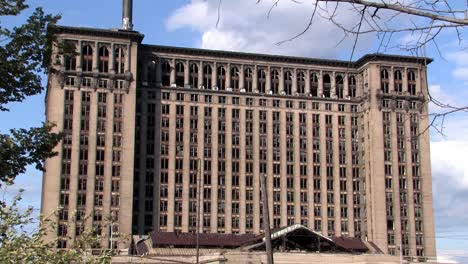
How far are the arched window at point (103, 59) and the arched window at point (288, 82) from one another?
125 ft

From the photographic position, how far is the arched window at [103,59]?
140 metres

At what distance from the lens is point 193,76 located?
148625mm

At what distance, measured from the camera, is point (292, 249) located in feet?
406

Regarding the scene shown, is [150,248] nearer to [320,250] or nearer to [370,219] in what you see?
[320,250]

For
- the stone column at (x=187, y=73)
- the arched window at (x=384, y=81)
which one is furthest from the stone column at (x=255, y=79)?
the arched window at (x=384, y=81)

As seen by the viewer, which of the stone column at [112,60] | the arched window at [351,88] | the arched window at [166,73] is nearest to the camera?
the stone column at [112,60]

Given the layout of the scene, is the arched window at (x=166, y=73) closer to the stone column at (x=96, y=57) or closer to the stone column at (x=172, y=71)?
the stone column at (x=172, y=71)

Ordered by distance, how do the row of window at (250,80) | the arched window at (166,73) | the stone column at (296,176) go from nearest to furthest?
the stone column at (296,176), the arched window at (166,73), the row of window at (250,80)

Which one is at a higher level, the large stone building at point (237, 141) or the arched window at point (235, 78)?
the arched window at point (235, 78)

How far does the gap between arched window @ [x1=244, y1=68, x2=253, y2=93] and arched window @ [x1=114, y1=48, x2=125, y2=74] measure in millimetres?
26717

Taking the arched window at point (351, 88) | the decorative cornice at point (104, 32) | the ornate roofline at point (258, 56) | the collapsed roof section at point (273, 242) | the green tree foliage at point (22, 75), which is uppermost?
the decorative cornice at point (104, 32)

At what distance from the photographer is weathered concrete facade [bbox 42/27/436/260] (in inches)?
5325

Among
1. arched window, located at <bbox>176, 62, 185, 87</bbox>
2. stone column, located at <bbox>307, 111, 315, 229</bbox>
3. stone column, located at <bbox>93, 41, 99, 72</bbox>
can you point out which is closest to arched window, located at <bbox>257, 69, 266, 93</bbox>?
stone column, located at <bbox>307, 111, 315, 229</bbox>

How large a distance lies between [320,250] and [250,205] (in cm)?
2337
